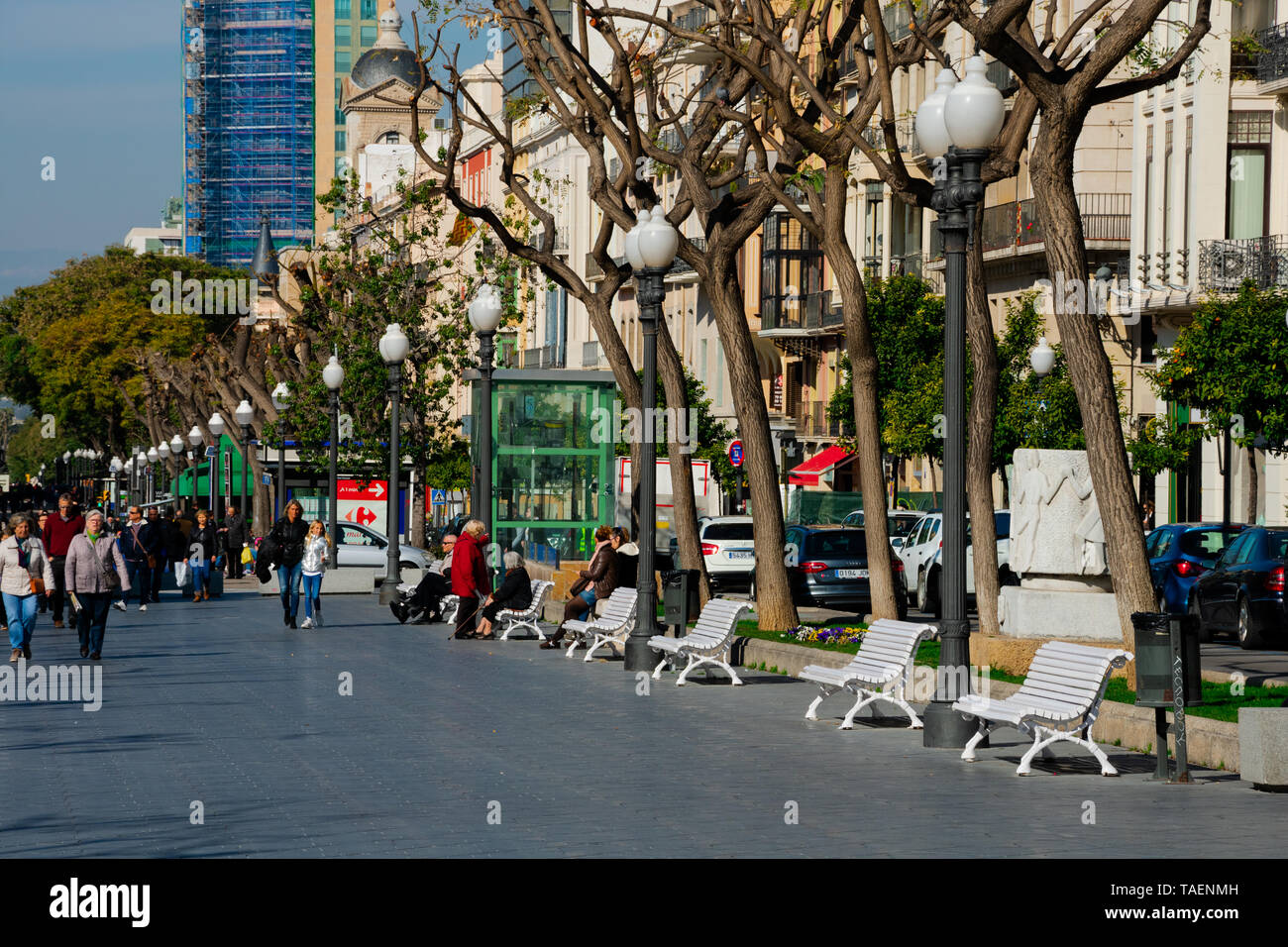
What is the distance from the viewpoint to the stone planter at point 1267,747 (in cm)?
1245

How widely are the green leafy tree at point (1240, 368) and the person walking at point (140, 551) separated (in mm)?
17646

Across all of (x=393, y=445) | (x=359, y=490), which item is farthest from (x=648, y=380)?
(x=359, y=490)

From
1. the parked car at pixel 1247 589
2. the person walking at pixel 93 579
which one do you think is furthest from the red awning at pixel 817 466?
the person walking at pixel 93 579

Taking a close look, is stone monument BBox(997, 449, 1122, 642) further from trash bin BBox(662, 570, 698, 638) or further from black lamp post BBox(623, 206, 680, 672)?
trash bin BBox(662, 570, 698, 638)

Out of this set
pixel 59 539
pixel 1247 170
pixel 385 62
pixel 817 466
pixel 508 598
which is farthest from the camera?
pixel 385 62

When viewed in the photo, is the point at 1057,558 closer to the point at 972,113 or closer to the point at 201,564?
the point at 972,113

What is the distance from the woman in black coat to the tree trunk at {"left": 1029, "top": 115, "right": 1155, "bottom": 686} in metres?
12.1

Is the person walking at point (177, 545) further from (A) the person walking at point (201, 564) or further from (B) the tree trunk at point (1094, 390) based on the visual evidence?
(B) the tree trunk at point (1094, 390)

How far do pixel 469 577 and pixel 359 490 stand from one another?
865 inches

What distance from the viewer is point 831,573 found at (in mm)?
35375

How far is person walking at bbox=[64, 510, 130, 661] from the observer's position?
928 inches

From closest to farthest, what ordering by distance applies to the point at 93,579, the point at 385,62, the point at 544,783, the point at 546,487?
the point at 544,783
the point at 93,579
the point at 546,487
the point at 385,62

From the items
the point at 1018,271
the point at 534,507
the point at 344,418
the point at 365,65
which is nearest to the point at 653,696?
the point at 534,507
